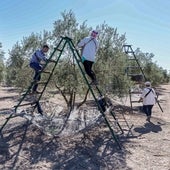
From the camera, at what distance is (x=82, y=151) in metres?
9.06

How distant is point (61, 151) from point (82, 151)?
0.60 metres

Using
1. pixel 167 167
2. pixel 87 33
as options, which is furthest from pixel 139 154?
pixel 87 33

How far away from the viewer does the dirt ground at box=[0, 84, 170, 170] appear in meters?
8.09

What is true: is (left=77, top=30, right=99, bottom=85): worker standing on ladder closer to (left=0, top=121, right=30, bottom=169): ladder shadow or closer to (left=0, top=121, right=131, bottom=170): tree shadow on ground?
(left=0, top=121, right=131, bottom=170): tree shadow on ground

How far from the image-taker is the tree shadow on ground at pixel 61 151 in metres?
8.05

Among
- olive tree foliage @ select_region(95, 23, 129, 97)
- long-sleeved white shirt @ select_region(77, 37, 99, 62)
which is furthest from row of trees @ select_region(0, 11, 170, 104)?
long-sleeved white shirt @ select_region(77, 37, 99, 62)

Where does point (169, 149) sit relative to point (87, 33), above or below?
below

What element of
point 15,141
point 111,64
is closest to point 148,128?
point 111,64

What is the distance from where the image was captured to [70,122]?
10.5 meters

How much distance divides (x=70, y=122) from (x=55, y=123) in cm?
50

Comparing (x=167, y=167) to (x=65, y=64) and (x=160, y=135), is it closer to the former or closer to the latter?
(x=160, y=135)

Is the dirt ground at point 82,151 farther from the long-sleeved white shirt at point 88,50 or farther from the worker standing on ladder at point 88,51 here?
the long-sleeved white shirt at point 88,50

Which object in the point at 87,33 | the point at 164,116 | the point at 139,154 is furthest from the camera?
the point at 164,116

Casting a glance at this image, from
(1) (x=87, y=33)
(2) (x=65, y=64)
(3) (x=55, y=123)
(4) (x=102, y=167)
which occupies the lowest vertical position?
(4) (x=102, y=167)
